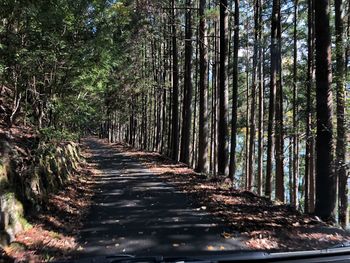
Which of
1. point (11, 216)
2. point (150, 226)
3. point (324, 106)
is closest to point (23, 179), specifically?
point (11, 216)

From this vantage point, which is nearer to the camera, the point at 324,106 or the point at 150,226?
the point at 324,106

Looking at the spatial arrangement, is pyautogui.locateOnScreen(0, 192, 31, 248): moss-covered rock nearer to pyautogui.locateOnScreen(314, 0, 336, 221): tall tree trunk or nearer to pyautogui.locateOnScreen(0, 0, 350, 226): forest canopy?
pyautogui.locateOnScreen(0, 0, 350, 226): forest canopy

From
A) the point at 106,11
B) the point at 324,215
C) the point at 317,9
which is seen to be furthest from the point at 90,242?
the point at 106,11

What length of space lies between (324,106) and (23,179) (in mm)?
7081

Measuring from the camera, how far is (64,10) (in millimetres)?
11789

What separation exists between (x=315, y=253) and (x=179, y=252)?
432cm

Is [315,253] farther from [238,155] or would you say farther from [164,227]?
[238,155]

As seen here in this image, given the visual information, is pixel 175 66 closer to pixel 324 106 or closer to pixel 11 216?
pixel 324 106

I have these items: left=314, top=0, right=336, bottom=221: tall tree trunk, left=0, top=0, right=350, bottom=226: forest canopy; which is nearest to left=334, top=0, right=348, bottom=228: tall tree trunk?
left=0, top=0, right=350, bottom=226: forest canopy

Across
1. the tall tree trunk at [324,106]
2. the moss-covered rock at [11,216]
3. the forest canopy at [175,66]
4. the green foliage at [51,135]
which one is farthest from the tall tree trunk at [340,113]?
the green foliage at [51,135]

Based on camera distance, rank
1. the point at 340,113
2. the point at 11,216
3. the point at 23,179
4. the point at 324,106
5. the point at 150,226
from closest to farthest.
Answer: the point at 11,216, the point at 324,106, the point at 150,226, the point at 23,179, the point at 340,113

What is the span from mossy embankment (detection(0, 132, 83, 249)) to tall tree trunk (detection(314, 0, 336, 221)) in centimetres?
644

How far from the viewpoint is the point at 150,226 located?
9125 mm

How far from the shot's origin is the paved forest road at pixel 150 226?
7.47 meters
